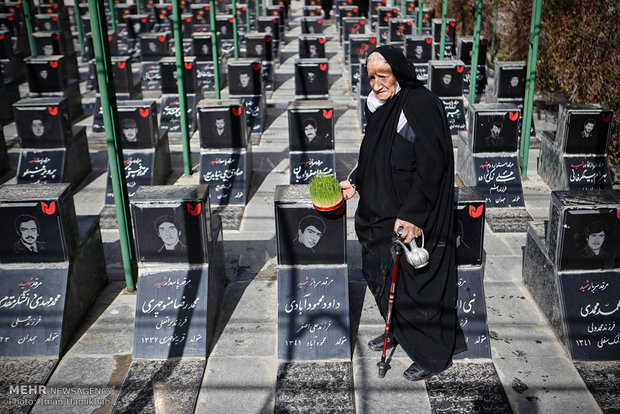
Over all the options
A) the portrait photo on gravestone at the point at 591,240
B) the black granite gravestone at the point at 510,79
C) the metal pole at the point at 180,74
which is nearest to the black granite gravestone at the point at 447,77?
the black granite gravestone at the point at 510,79

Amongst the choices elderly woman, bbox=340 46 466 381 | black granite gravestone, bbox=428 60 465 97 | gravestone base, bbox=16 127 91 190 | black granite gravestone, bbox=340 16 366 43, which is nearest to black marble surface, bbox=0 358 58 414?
elderly woman, bbox=340 46 466 381

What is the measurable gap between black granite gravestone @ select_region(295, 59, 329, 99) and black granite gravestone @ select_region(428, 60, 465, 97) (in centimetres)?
195

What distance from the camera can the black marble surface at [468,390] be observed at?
4.35m

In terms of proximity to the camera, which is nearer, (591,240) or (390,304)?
(390,304)

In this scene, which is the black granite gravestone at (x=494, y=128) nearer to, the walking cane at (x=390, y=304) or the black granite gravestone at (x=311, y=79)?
the black granite gravestone at (x=311, y=79)

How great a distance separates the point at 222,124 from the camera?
8266 mm

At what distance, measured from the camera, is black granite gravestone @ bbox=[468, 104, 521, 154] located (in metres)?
7.89

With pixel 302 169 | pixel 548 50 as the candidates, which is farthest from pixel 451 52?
pixel 302 169

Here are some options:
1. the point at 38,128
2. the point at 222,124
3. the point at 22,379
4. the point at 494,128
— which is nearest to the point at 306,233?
the point at 22,379

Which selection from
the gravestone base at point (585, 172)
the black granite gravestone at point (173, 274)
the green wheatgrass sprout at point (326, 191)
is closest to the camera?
the green wheatgrass sprout at point (326, 191)

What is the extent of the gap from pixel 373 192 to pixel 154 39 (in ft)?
36.1

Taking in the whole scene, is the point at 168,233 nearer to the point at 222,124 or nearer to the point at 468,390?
the point at 468,390

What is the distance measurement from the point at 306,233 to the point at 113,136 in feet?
7.12

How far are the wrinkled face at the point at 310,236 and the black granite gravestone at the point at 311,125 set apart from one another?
3508mm
